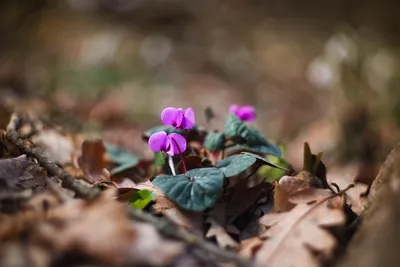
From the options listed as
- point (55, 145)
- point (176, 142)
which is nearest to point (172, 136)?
point (176, 142)

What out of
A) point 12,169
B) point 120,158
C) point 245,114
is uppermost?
point 245,114

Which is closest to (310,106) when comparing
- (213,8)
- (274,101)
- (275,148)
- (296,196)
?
(274,101)

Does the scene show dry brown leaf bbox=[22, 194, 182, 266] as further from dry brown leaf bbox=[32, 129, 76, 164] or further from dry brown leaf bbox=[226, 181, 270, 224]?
dry brown leaf bbox=[32, 129, 76, 164]

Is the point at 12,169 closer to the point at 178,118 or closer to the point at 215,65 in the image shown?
the point at 178,118

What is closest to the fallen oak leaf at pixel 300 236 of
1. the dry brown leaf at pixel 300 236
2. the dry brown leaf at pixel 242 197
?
the dry brown leaf at pixel 300 236

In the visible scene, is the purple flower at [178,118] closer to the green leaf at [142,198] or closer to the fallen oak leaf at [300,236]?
the green leaf at [142,198]

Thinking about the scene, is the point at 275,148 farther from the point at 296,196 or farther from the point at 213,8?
the point at 213,8

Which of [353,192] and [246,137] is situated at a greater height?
[246,137]
